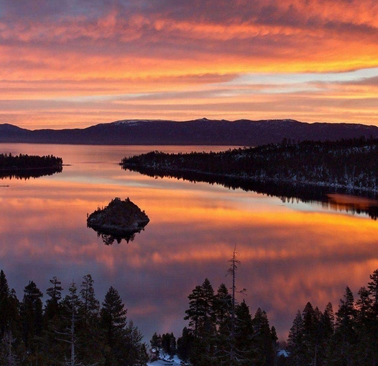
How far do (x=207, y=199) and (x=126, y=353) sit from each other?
256 ft

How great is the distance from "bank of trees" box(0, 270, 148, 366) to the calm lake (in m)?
6.26

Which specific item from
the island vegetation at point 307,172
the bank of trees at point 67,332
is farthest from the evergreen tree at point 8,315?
the island vegetation at point 307,172

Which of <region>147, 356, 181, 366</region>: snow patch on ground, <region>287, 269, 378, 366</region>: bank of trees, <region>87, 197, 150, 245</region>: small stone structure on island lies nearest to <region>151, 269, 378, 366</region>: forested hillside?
<region>287, 269, 378, 366</region>: bank of trees

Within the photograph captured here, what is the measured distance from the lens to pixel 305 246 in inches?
2215

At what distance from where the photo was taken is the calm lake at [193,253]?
125 ft

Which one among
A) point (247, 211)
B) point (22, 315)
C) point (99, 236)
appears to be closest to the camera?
point (22, 315)

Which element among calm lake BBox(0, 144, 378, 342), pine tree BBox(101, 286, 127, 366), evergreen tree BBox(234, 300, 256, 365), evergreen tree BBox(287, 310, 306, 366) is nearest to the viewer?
evergreen tree BBox(234, 300, 256, 365)

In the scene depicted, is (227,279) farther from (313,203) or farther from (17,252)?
(313,203)

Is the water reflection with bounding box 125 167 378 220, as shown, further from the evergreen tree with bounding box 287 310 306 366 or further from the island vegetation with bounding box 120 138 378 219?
the evergreen tree with bounding box 287 310 306 366

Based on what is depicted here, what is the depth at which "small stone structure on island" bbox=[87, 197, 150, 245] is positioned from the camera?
6494 cm

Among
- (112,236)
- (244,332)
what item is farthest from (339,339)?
(112,236)

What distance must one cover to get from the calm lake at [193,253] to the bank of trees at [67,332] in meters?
6.26

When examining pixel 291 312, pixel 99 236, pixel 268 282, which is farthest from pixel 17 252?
pixel 291 312

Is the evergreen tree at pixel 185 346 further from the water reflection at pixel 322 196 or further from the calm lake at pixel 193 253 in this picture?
the water reflection at pixel 322 196
